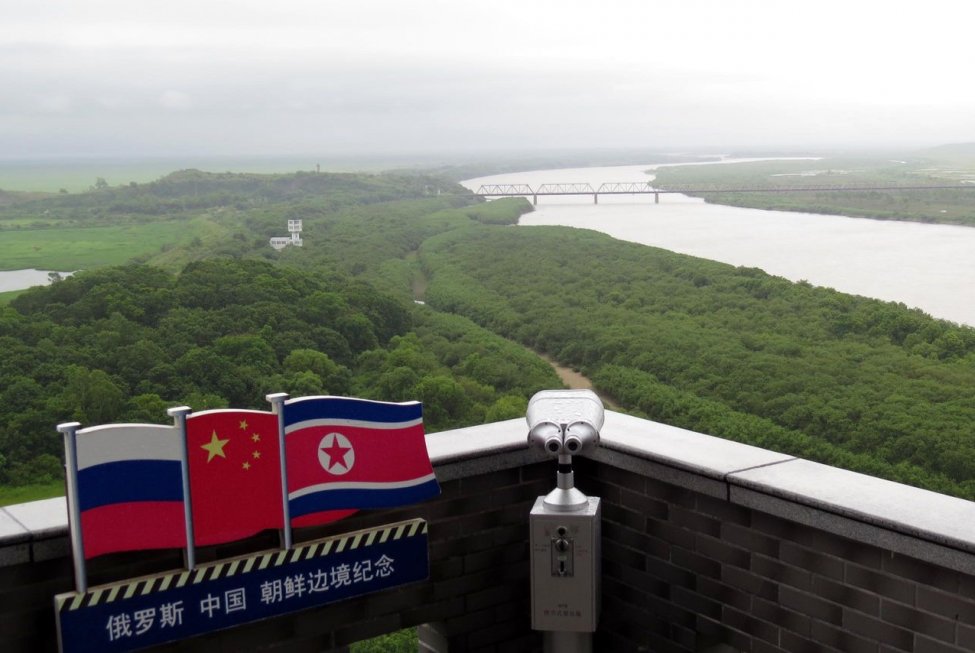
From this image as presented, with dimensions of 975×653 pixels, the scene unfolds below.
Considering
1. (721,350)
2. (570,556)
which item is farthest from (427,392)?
(570,556)

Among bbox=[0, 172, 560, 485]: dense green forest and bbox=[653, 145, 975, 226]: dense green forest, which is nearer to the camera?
bbox=[0, 172, 560, 485]: dense green forest

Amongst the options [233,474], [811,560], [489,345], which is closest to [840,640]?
[811,560]

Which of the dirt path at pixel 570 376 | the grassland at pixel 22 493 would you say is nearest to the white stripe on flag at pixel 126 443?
the grassland at pixel 22 493

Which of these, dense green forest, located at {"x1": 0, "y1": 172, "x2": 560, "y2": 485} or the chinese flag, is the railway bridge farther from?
the chinese flag

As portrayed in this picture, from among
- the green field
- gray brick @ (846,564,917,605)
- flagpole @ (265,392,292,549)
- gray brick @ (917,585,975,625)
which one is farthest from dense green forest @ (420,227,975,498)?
flagpole @ (265,392,292,549)

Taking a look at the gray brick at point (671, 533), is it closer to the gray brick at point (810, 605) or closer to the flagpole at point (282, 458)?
the gray brick at point (810, 605)

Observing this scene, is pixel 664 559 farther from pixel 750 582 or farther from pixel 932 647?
pixel 932 647
